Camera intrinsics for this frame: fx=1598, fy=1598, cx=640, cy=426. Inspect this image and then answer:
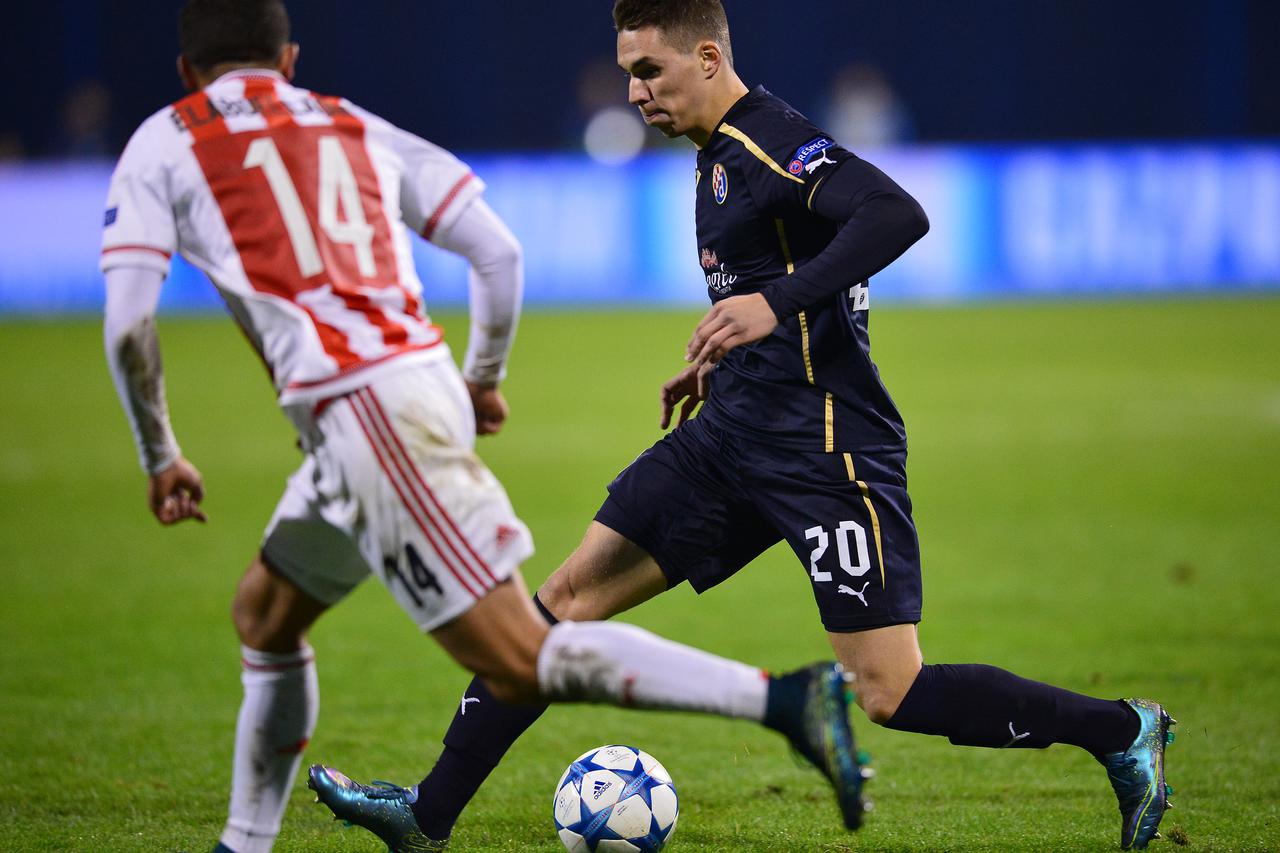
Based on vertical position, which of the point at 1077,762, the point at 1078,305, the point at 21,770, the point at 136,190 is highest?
the point at 136,190

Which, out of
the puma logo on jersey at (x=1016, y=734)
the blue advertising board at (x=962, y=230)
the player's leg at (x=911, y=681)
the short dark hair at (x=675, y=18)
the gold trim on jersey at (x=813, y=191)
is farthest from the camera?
the blue advertising board at (x=962, y=230)

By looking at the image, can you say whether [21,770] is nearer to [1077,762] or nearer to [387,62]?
[1077,762]

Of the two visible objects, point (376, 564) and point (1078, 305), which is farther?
point (1078, 305)

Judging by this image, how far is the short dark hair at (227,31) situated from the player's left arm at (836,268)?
3.87ft

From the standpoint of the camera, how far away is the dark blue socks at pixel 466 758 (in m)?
4.18

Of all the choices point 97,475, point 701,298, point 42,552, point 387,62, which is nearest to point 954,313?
point 701,298

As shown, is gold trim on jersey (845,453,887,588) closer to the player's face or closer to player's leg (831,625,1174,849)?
player's leg (831,625,1174,849)

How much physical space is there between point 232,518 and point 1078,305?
1335 centimetres

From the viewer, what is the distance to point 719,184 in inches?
165

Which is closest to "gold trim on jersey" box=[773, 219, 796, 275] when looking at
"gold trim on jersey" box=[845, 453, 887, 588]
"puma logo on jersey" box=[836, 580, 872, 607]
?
"gold trim on jersey" box=[845, 453, 887, 588]

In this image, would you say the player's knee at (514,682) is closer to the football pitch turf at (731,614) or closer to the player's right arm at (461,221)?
the player's right arm at (461,221)

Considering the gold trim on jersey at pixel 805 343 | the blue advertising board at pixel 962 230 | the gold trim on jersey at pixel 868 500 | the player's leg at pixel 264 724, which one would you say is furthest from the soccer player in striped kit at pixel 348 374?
the blue advertising board at pixel 962 230

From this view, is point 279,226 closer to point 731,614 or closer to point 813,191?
point 813,191

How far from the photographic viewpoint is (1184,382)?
46.4 feet
